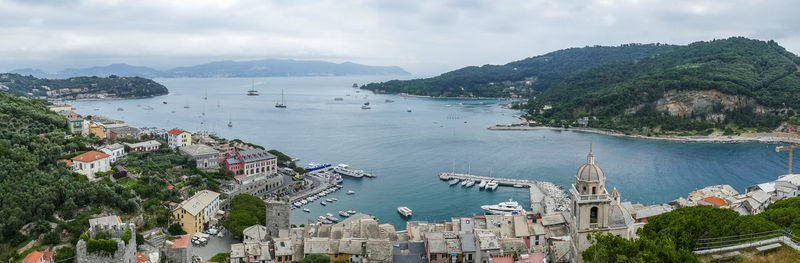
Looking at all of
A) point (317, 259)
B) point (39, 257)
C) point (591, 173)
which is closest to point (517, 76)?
point (317, 259)

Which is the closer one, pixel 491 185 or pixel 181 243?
pixel 181 243

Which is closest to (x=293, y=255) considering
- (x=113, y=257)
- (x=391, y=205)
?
(x=113, y=257)

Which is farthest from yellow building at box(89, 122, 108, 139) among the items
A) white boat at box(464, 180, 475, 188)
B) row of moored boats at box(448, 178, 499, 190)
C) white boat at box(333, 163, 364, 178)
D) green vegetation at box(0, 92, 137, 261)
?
white boat at box(464, 180, 475, 188)

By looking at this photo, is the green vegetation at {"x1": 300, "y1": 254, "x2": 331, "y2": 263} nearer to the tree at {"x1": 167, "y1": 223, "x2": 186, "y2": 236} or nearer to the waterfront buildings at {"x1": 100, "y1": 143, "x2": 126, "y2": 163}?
Result: the tree at {"x1": 167, "y1": 223, "x2": 186, "y2": 236}

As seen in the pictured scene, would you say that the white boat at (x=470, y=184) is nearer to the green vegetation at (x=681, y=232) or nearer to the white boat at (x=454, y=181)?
the white boat at (x=454, y=181)

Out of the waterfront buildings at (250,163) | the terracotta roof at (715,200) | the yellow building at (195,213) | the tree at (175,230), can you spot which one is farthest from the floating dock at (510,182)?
the tree at (175,230)

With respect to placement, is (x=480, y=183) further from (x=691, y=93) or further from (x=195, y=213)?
(x=691, y=93)

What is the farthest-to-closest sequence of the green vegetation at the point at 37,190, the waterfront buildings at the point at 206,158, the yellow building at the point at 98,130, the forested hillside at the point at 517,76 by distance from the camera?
1. the forested hillside at the point at 517,76
2. the yellow building at the point at 98,130
3. the waterfront buildings at the point at 206,158
4. the green vegetation at the point at 37,190
